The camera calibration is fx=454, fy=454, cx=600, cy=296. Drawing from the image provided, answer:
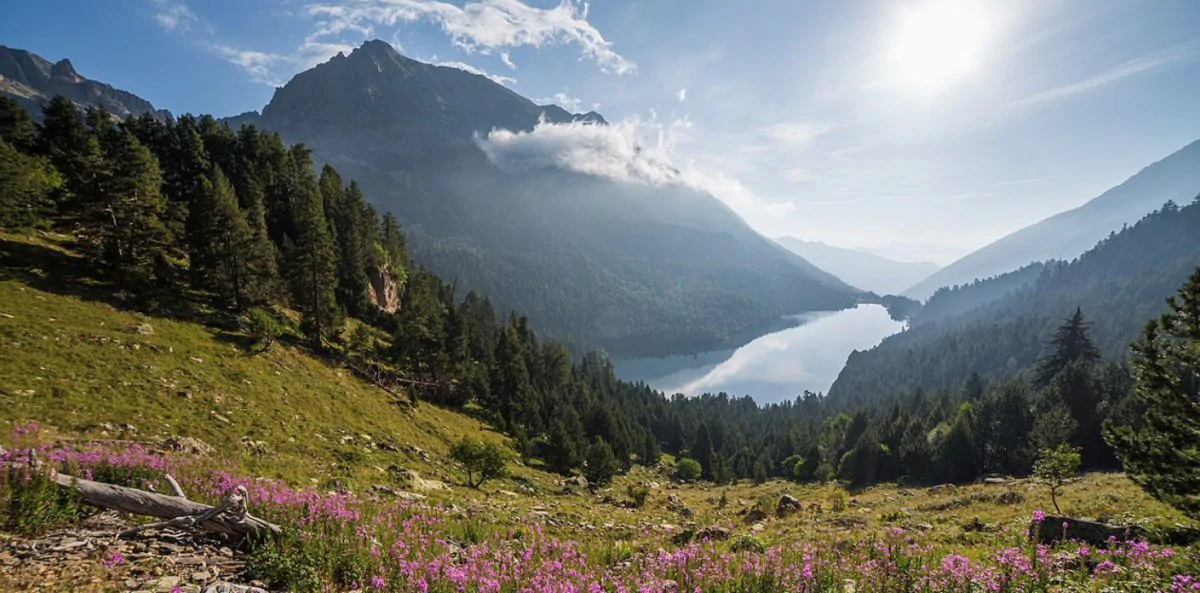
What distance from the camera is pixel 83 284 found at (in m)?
31.3

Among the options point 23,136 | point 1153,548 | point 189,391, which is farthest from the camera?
point 23,136

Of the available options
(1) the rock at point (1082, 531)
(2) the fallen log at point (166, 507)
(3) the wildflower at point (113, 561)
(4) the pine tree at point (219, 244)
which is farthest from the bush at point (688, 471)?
(3) the wildflower at point (113, 561)

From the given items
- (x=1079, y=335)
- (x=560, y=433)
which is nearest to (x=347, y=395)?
(x=560, y=433)

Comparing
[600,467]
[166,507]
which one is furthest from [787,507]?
[166,507]

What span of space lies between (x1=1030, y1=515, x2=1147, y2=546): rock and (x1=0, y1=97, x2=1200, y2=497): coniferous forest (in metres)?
6.03

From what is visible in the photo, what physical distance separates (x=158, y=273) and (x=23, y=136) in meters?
23.8

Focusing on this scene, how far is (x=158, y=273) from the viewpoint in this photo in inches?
1469

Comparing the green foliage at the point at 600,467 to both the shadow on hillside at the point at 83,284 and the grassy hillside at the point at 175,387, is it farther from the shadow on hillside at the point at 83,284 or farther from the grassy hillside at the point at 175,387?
the shadow on hillside at the point at 83,284

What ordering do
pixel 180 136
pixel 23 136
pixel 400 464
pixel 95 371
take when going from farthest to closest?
pixel 180 136
pixel 23 136
pixel 400 464
pixel 95 371

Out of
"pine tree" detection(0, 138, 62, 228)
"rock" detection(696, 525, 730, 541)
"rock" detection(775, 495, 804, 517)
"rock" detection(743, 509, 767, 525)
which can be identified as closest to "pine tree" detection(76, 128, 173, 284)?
"pine tree" detection(0, 138, 62, 228)

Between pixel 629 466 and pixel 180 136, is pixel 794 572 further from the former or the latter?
pixel 180 136

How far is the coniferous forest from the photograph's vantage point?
3422 cm

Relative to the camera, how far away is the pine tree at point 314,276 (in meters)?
43.6

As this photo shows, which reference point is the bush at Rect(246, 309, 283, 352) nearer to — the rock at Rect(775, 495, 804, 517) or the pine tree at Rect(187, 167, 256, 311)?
the pine tree at Rect(187, 167, 256, 311)
